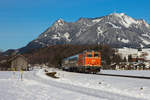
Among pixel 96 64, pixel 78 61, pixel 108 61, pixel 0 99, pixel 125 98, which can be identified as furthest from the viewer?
pixel 108 61

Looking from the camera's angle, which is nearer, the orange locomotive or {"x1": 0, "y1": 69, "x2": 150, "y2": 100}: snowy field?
{"x1": 0, "y1": 69, "x2": 150, "y2": 100}: snowy field

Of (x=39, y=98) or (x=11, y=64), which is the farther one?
(x=11, y=64)

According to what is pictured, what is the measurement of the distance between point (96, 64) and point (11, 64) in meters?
57.7

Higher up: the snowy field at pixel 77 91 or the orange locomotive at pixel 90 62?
the orange locomotive at pixel 90 62

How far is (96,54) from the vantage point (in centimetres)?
5069

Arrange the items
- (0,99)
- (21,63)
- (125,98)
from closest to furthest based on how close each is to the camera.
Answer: (0,99) < (125,98) < (21,63)

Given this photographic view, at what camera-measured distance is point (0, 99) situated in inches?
565

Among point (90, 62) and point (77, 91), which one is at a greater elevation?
point (90, 62)

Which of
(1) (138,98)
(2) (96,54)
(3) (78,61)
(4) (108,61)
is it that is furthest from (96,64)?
(4) (108,61)

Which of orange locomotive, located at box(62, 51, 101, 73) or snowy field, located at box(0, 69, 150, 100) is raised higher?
orange locomotive, located at box(62, 51, 101, 73)

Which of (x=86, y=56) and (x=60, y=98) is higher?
(x=86, y=56)

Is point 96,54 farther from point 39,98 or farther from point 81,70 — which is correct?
point 39,98

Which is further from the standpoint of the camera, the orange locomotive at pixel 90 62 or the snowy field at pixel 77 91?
the orange locomotive at pixel 90 62

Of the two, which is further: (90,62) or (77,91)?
(90,62)
